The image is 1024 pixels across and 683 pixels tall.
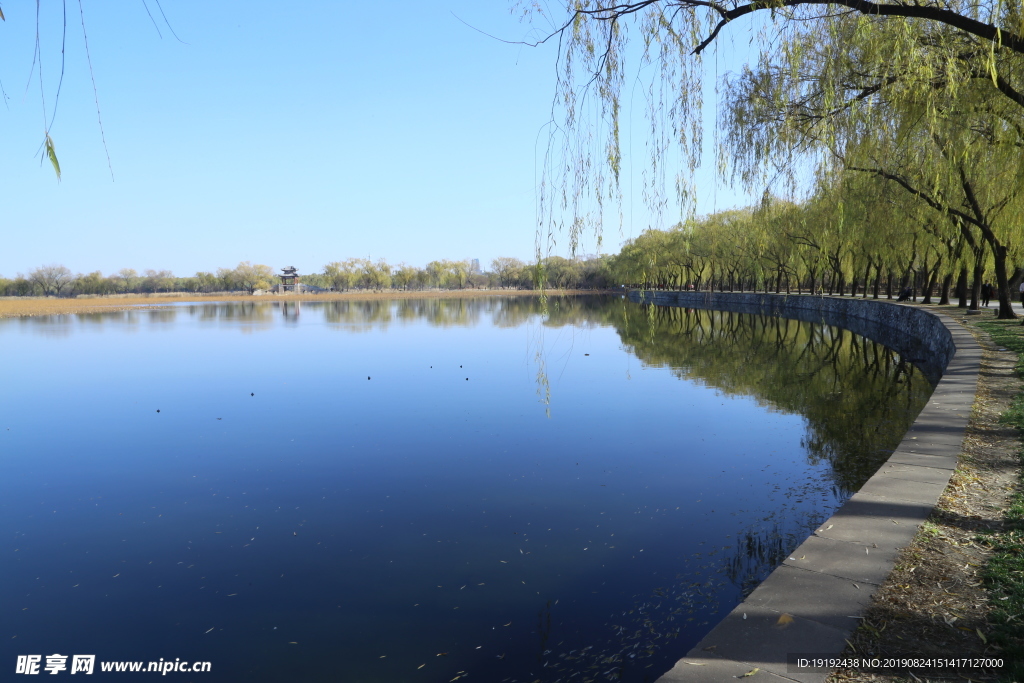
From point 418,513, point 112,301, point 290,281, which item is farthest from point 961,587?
point 290,281

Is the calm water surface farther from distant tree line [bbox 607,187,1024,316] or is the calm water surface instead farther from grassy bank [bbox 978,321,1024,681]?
distant tree line [bbox 607,187,1024,316]

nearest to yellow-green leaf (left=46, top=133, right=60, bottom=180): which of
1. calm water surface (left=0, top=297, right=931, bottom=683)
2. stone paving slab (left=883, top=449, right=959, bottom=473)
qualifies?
calm water surface (left=0, top=297, right=931, bottom=683)

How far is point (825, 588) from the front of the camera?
313 centimetres

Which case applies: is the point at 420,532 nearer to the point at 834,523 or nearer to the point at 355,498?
the point at 355,498

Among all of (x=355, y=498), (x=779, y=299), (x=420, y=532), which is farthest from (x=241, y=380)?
(x=779, y=299)

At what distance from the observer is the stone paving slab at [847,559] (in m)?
3.25

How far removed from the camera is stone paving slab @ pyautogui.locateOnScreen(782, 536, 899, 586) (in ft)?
10.7

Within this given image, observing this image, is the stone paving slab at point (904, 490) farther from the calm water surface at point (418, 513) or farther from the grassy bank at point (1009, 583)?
the calm water surface at point (418, 513)

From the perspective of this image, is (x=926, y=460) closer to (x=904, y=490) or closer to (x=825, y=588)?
(x=904, y=490)

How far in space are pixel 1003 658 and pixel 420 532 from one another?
414 centimetres

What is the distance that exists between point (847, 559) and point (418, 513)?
380 cm

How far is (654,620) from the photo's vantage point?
13.2 feet

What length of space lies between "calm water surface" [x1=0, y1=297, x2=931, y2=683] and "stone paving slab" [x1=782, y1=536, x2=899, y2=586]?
0.81 metres

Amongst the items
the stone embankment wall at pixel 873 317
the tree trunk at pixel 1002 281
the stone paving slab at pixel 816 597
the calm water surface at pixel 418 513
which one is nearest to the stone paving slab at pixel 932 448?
the calm water surface at pixel 418 513
